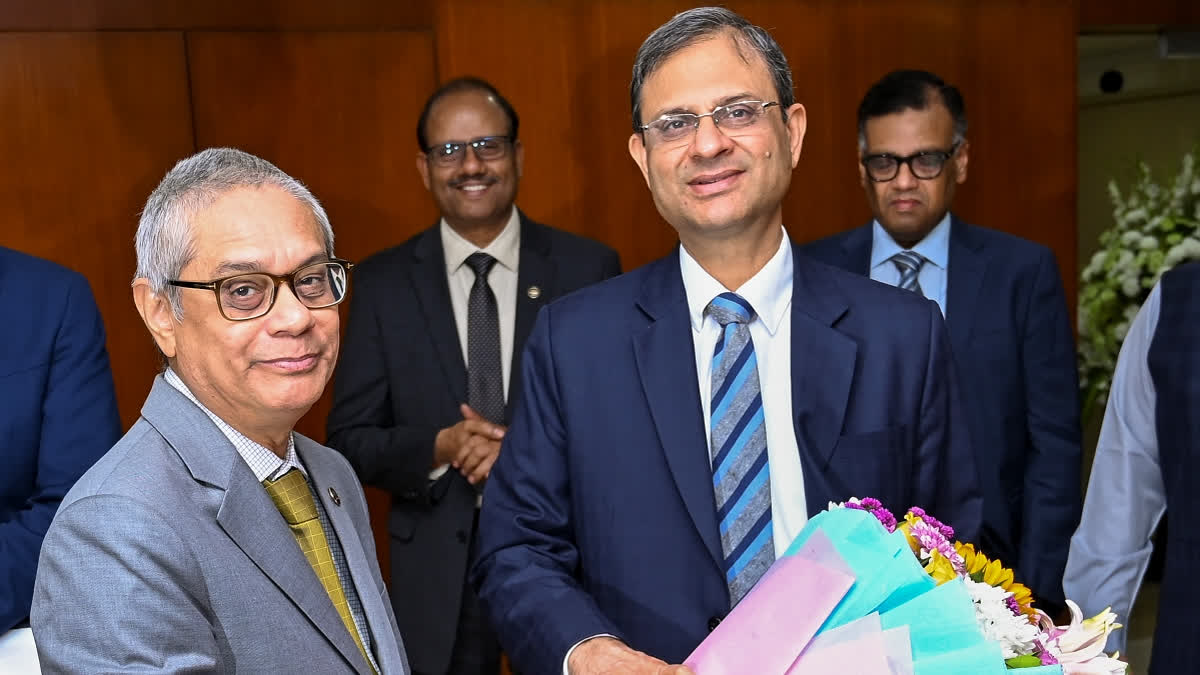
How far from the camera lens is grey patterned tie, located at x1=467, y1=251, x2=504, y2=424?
332 centimetres

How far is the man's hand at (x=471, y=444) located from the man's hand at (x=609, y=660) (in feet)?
4.40

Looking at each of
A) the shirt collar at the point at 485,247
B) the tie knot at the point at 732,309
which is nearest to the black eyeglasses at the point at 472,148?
the shirt collar at the point at 485,247

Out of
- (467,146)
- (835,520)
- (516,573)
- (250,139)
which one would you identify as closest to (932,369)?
(835,520)

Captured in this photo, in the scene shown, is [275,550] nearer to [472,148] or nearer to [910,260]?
[472,148]

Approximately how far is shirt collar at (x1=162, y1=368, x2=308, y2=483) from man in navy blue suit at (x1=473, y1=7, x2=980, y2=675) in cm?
44

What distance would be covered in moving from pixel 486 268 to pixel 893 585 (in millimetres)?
2183

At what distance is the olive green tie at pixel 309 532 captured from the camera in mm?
1715

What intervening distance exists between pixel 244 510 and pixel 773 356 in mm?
900

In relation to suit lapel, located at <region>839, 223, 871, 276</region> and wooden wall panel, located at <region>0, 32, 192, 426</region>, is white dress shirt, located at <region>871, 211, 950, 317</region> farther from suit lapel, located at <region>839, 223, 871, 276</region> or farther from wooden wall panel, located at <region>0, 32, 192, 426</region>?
wooden wall panel, located at <region>0, 32, 192, 426</region>

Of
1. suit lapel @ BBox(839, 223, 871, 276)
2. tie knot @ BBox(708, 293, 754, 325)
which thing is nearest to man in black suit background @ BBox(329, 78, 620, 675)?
suit lapel @ BBox(839, 223, 871, 276)

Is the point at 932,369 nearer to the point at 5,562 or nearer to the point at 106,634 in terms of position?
the point at 106,634

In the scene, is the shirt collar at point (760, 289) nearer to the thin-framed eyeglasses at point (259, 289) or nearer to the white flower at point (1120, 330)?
the thin-framed eyeglasses at point (259, 289)

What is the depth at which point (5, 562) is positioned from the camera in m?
2.16

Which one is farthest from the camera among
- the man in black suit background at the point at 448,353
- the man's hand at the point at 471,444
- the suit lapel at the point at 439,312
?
the suit lapel at the point at 439,312
